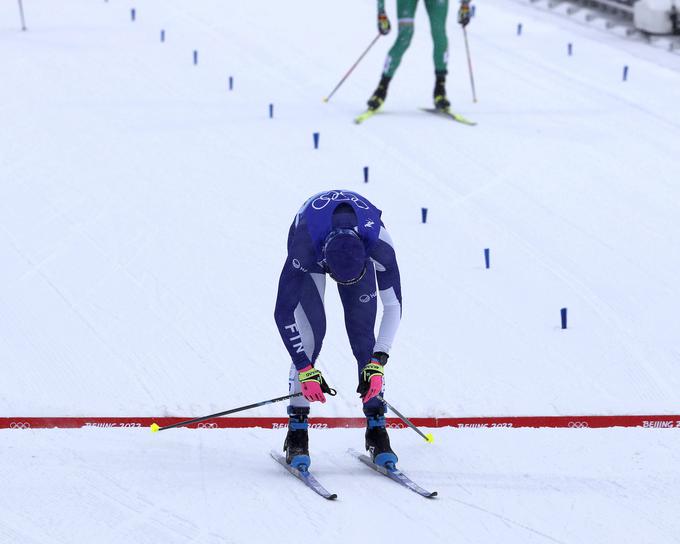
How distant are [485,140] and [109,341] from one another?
4.55 metres

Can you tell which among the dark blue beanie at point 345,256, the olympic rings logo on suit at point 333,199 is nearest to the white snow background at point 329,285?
the dark blue beanie at point 345,256

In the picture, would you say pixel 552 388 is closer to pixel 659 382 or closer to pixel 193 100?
pixel 659 382

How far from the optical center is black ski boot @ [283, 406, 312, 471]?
492cm

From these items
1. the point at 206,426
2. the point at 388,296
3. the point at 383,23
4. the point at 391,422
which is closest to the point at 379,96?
the point at 383,23

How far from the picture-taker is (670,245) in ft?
25.3

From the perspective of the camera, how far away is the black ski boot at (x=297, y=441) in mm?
A: 4922

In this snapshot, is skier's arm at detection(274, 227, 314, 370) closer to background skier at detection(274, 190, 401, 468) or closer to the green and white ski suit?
background skier at detection(274, 190, 401, 468)

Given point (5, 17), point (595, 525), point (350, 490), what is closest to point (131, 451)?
point (350, 490)

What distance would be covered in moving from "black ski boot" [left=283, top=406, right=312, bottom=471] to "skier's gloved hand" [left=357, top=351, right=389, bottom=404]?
39cm

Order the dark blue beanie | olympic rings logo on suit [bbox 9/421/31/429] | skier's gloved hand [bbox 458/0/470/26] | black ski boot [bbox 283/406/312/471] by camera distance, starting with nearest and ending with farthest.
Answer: the dark blue beanie
black ski boot [bbox 283/406/312/471]
olympic rings logo on suit [bbox 9/421/31/429]
skier's gloved hand [bbox 458/0/470/26]

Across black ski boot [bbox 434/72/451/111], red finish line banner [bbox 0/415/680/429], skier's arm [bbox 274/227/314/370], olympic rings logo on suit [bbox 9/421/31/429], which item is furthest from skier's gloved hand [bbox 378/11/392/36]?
olympic rings logo on suit [bbox 9/421/31/429]

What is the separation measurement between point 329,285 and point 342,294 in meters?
2.21

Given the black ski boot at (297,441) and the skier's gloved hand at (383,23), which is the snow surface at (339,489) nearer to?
the black ski boot at (297,441)

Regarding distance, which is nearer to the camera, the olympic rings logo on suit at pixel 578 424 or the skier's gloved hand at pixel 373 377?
the skier's gloved hand at pixel 373 377
